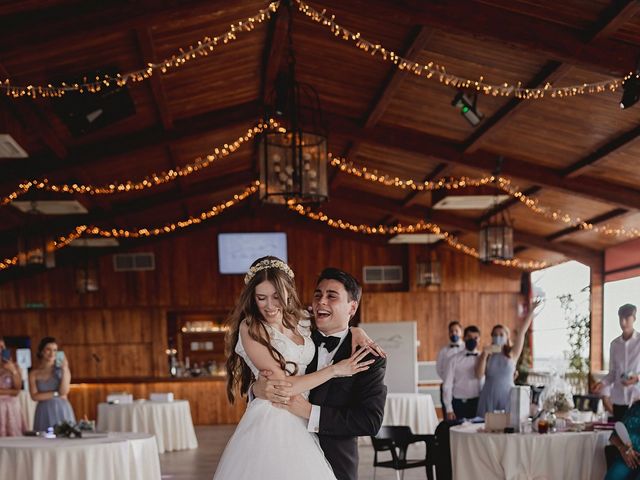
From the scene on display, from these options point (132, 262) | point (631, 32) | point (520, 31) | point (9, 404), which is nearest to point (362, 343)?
point (520, 31)

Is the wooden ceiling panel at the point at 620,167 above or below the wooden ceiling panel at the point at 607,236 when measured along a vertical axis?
above

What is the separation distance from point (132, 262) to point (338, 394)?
1362 cm

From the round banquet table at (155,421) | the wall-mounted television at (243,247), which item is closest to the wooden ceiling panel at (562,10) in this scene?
the round banquet table at (155,421)

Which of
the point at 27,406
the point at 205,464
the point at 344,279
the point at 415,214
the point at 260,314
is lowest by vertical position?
the point at 205,464

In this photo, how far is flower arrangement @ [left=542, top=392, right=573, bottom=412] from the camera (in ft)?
20.2

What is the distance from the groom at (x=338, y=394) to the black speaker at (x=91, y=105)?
432 centimetres

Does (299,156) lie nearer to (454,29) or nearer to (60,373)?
(454,29)

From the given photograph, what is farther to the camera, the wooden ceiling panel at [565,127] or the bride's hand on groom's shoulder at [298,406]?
the wooden ceiling panel at [565,127]

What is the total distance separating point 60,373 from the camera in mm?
7586

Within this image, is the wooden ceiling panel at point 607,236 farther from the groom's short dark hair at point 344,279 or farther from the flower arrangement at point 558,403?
the groom's short dark hair at point 344,279

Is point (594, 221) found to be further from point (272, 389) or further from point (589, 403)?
point (272, 389)

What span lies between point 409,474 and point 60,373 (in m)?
3.85

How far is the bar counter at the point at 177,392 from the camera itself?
14.5 meters

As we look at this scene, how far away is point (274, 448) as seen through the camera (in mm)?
2611
